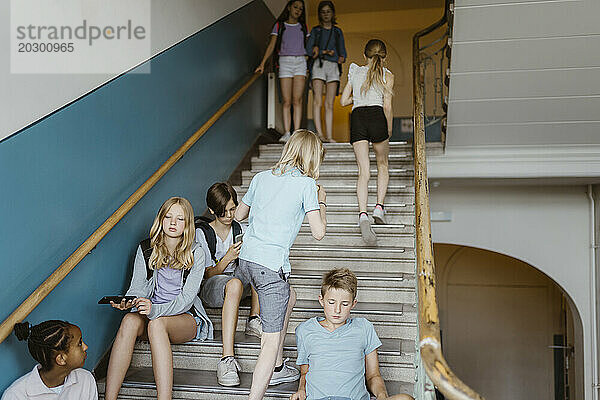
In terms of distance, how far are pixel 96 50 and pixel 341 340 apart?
1916 mm

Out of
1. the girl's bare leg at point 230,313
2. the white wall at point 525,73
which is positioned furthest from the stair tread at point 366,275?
the white wall at point 525,73

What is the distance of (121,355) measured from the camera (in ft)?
9.62

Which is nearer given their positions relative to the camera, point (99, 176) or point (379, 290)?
point (99, 176)

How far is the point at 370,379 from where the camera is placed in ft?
9.39

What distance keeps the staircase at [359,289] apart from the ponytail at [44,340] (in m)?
0.69

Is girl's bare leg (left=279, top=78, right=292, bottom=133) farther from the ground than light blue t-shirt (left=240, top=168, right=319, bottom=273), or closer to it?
farther from the ground

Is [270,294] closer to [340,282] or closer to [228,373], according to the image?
[340,282]

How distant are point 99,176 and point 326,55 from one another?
3275 mm

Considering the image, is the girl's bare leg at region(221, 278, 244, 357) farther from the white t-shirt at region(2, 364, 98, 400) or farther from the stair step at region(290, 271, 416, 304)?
the stair step at region(290, 271, 416, 304)

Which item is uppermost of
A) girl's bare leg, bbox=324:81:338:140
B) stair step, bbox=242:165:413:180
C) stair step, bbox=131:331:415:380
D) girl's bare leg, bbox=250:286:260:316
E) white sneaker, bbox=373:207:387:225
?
girl's bare leg, bbox=324:81:338:140

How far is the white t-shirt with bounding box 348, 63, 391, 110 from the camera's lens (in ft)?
13.9

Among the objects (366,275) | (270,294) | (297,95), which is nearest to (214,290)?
(270,294)

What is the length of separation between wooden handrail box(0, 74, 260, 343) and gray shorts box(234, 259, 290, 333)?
80 cm

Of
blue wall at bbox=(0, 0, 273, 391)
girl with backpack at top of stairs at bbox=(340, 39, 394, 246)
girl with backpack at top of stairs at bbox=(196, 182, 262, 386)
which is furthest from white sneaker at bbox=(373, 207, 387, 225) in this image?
blue wall at bbox=(0, 0, 273, 391)
